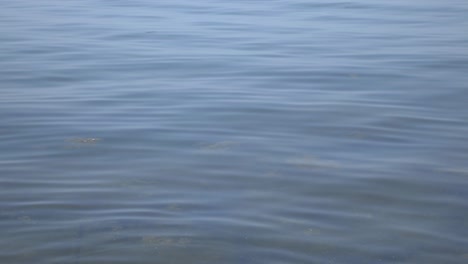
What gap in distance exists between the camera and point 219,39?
7.00m

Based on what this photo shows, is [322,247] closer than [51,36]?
Yes

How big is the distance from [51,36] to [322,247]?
4.77 meters

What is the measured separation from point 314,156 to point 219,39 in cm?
292

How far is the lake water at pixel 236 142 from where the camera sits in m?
3.36

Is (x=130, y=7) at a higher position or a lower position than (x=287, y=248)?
higher

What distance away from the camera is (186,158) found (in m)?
4.29

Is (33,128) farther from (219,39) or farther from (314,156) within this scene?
(219,39)

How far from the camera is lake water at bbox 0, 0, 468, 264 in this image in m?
3.36

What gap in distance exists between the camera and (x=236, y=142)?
454 cm

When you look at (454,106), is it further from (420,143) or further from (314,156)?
(314,156)

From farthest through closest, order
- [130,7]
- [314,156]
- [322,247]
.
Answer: [130,7] → [314,156] → [322,247]

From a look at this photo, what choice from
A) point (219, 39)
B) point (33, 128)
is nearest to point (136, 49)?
point (219, 39)

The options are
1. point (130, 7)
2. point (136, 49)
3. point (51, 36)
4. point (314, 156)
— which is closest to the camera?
point (314, 156)

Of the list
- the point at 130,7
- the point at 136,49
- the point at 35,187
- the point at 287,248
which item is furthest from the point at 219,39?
the point at 287,248
